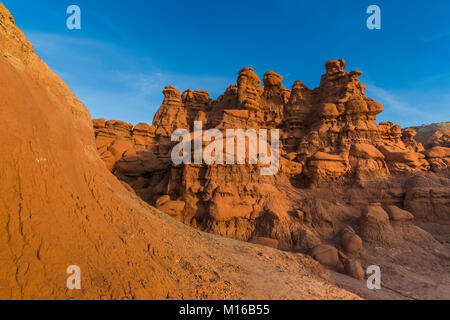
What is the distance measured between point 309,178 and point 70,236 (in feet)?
47.6

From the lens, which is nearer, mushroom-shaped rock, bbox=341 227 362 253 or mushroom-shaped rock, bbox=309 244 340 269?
mushroom-shaped rock, bbox=309 244 340 269

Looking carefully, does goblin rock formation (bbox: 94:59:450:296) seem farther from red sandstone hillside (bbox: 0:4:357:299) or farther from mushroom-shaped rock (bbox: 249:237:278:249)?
red sandstone hillside (bbox: 0:4:357:299)

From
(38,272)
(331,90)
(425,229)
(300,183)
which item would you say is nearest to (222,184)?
(300,183)

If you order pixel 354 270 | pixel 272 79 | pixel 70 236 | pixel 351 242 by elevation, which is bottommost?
pixel 354 270

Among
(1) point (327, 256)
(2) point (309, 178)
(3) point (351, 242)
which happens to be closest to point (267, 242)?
(1) point (327, 256)

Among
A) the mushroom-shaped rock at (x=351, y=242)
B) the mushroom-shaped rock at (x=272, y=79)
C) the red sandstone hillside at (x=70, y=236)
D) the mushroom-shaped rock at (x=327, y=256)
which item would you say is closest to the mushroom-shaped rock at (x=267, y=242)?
the mushroom-shaped rock at (x=327, y=256)

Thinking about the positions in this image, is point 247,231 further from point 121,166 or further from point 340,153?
point 121,166

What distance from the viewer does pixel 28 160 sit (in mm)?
3172

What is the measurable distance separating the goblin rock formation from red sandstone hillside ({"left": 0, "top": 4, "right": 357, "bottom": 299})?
5519 mm

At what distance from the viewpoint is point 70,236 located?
3.02 metres

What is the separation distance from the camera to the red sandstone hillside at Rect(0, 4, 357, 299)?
2.56 metres

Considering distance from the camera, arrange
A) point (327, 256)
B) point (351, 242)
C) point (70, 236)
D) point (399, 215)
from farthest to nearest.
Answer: point (399, 215)
point (351, 242)
point (327, 256)
point (70, 236)

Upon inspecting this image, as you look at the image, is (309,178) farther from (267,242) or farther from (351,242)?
(267,242)

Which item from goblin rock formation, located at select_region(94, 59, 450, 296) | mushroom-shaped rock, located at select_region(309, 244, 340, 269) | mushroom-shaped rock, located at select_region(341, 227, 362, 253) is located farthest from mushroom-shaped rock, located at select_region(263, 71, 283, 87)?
mushroom-shaped rock, located at select_region(309, 244, 340, 269)
